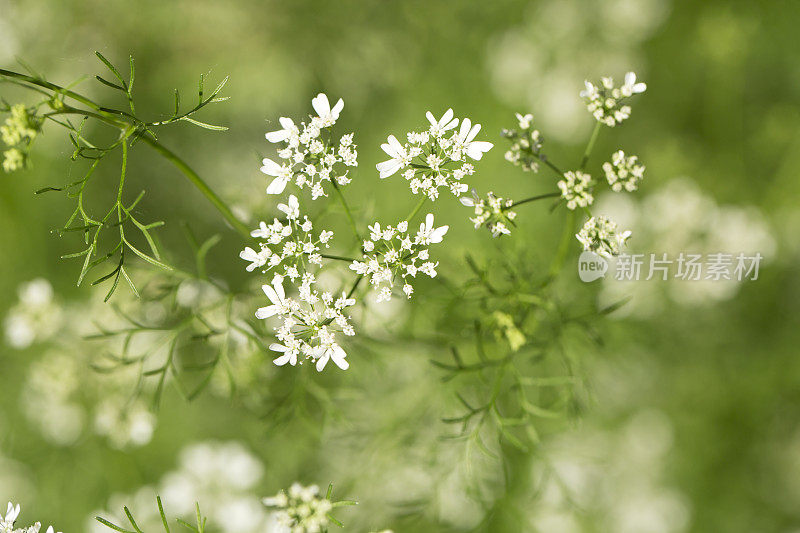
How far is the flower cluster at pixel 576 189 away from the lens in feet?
5.69

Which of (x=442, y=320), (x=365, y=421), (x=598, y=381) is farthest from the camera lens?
(x=598, y=381)

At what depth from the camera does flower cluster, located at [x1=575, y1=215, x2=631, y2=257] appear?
1.67 metres

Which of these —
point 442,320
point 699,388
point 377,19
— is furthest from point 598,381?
point 377,19

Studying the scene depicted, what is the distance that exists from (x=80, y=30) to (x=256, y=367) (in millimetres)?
3278

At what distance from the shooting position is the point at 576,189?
175cm

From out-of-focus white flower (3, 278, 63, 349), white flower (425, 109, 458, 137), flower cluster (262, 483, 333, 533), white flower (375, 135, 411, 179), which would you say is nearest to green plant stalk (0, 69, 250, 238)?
white flower (375, 135, 411, 179)

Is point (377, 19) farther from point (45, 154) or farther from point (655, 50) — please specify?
point (45, 154)

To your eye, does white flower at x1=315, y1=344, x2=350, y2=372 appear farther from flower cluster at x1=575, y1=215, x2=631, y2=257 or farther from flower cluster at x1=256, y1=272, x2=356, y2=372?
flower cluster at x1=575, y1=215, x2=631, y2=257

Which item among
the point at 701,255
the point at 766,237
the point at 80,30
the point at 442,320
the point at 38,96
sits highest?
the point at 80,30

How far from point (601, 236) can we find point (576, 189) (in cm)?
17

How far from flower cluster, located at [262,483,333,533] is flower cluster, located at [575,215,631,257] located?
111cm

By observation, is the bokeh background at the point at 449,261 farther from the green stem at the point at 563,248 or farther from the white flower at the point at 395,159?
the white flower at the point at 395,159

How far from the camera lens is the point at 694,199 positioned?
3.07 m
